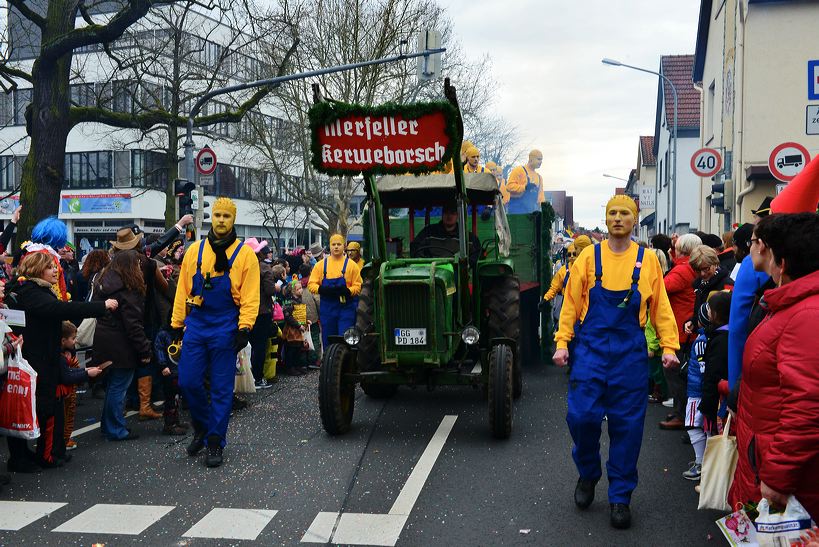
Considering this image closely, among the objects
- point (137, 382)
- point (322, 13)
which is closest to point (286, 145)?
point (322, 13)

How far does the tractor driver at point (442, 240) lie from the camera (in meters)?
9.34

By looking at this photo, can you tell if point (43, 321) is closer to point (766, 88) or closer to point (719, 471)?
point (719, 471)

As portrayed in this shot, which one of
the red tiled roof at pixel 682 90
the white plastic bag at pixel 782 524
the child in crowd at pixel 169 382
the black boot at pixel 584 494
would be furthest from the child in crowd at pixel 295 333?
the red tiled roof at pixel 682 90

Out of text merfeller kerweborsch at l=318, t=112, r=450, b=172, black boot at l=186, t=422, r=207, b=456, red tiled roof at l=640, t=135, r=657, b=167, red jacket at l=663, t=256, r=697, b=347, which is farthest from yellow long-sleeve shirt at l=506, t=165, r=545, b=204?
red tiled roof at l=640, t=135, r=657, b=167

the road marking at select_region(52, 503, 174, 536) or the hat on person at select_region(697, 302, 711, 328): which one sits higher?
the hat on person at select_region(697, 302, 711, 328)

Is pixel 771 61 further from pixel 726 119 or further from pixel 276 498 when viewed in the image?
pixel 276 498

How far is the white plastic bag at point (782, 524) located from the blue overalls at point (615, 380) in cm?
210

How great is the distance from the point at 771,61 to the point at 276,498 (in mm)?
16517

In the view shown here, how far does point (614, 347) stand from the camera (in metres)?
5.27

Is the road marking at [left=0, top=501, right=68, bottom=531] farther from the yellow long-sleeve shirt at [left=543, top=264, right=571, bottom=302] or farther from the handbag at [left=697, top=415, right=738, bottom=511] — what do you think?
the yellow long-sleeve shirt at [left=543, top=264, right=571, bottom=302]

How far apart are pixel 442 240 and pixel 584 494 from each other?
436 centimetres

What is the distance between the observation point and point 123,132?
151 ft

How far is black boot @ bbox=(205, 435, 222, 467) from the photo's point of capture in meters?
6.66

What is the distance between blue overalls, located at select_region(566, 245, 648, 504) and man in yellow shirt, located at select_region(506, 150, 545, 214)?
1098cm
